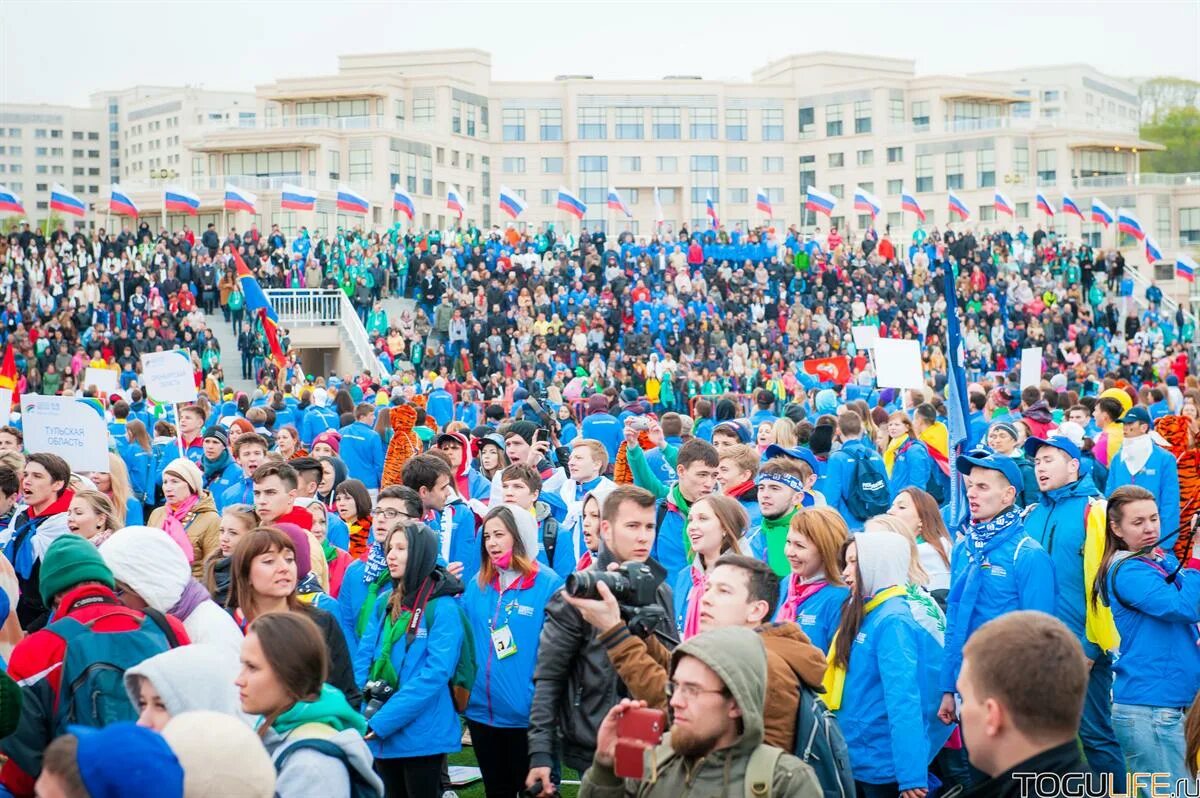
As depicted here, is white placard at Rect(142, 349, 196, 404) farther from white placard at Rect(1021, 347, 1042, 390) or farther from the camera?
white placard at Rect(1021, 347, 1042, 390)

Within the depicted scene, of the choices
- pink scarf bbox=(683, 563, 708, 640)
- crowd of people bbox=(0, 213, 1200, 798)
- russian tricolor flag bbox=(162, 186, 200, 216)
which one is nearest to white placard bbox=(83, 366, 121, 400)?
crowd of people bbox=(0, 213, 1200, 798)

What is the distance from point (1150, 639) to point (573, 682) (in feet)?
8.74

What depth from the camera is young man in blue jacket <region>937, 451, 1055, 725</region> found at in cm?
629

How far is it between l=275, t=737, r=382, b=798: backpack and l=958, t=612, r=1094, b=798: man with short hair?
5.51 ft

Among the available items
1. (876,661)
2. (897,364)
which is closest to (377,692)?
(876,661)

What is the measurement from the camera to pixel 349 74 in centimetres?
7606

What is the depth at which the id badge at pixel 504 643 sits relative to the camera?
638cm

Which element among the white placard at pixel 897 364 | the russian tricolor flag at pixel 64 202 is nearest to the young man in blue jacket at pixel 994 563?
the white placard at pixel 897 364

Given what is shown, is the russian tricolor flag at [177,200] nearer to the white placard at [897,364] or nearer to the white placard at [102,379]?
the white placard at [102,379]

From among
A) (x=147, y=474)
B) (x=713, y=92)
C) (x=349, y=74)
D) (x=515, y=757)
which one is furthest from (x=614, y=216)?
(x=515, y=757)

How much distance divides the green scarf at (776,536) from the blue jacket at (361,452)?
21.4ft

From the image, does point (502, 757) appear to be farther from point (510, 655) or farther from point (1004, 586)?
point (1004, 586)

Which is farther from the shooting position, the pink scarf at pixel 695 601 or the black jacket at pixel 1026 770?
the pink scarf at pixel 695 601

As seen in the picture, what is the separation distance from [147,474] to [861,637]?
29.4ft
